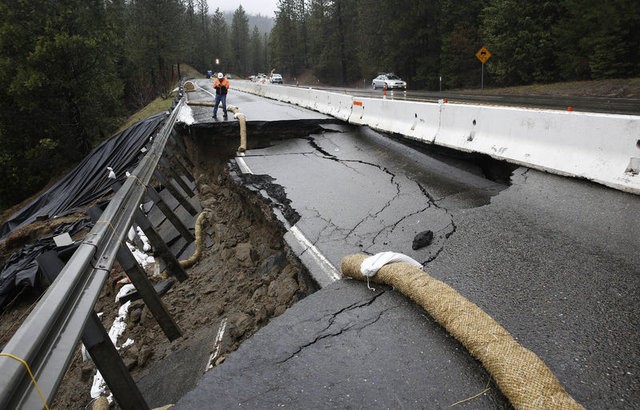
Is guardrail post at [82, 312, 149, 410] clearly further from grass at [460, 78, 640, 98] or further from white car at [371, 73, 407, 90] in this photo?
white car at [371, 73, 407, 90]

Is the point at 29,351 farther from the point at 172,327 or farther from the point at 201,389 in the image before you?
the point at 172,327

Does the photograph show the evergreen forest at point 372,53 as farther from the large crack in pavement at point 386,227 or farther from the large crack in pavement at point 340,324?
the large crack in pavement at point 340,324

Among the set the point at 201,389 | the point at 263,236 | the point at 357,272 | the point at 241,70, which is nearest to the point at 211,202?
the point at 263,236

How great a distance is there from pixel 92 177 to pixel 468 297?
51.0 feet

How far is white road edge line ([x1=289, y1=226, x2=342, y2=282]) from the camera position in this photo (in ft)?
12.2

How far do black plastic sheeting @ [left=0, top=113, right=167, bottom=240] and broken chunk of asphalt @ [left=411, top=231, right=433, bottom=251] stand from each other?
38.6 feet

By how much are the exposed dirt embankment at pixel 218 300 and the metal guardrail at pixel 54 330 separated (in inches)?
57.7

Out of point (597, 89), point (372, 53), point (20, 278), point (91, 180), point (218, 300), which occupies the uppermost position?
point (372, 53)

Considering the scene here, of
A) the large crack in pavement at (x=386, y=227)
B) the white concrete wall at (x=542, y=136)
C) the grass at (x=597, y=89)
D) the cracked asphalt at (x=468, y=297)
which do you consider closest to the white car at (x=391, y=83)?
the grass at (x=597, y=89)

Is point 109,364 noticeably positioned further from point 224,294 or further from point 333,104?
point 333,104

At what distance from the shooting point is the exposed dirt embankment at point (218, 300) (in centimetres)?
405

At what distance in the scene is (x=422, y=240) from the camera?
405 cm

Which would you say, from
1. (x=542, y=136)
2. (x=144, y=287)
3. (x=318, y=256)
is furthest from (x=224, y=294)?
(x=542, y=136)

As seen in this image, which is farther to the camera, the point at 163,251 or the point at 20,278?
the point at 20,278
